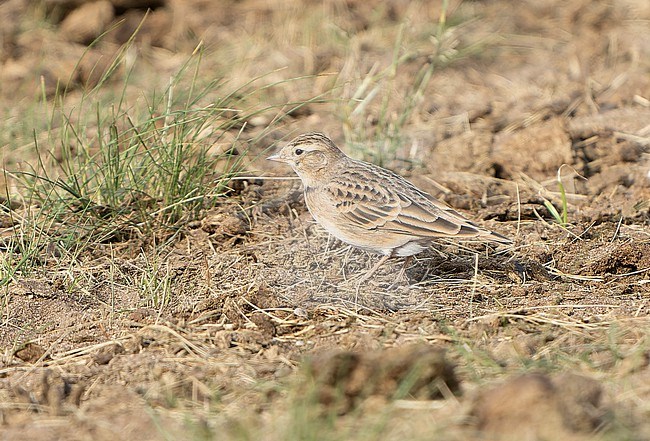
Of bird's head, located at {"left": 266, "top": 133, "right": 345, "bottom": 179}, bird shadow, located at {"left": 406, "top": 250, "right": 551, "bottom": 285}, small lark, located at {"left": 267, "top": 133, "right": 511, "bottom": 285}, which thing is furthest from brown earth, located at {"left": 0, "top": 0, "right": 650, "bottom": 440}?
bird's head, located at {"left": 266, "top": 133, "right": 345, "bottom": 179}

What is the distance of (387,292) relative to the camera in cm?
559

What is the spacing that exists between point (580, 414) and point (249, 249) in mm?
3153

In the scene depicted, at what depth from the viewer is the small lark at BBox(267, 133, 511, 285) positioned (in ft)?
18.3

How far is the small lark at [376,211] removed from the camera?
5582 mm

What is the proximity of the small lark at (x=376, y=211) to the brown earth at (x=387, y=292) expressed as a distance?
282 millimetres

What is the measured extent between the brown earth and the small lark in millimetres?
282

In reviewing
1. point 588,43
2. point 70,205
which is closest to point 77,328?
point 70,205

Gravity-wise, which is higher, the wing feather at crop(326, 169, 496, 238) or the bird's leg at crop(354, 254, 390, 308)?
the wing feather at crop(326, 169, 496, 238)

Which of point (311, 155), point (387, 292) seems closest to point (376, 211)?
point (387, 292)

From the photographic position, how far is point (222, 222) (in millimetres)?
6270

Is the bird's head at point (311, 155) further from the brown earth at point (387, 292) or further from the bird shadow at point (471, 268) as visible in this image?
the bird shadow at point (471, 268)

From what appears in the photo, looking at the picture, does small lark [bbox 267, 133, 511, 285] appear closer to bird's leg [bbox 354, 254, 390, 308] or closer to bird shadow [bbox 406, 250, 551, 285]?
bird's leg [bbox 354, 254, 390, 308]

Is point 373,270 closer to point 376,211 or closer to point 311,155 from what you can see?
point 376,211

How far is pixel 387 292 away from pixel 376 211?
20.3 inches
